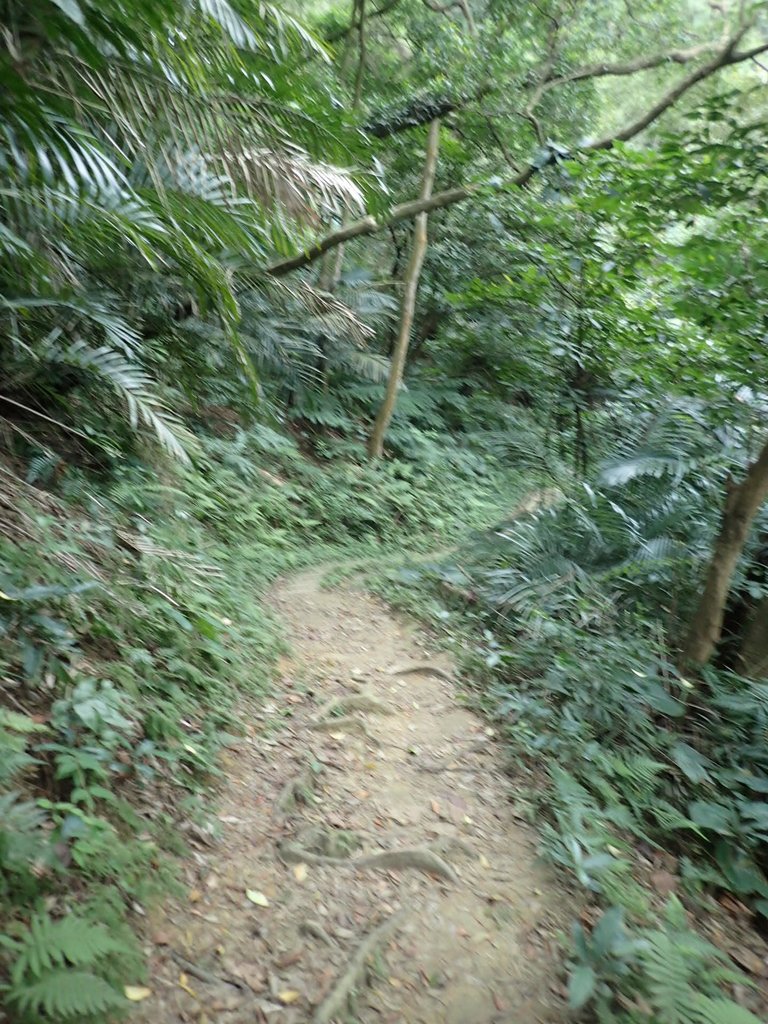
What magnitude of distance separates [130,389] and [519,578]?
3457 mm

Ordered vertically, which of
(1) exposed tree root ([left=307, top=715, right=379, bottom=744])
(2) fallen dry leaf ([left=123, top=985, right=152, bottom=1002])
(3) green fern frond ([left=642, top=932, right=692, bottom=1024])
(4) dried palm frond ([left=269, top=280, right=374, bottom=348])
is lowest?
(2) fallen dry leaf ([left=123, top=985, right=152, bottom=1002])

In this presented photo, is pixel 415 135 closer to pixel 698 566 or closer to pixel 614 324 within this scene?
pixel 614 324

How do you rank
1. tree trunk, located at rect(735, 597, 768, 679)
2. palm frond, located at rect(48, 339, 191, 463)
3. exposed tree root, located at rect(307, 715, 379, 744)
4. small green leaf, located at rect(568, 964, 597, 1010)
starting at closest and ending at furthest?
1. small green leaf, located at rect(568, 964, 597, 1010)
2. exposed tree root, located at rect(307, 715, 379, 744)
3. palm frond, located at rect(48, 339, 191, 463)
4. tree trunk, located at rect(735, 597, 768, 679)

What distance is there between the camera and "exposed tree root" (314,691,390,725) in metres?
4.21

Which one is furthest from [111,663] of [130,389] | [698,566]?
[698,566]

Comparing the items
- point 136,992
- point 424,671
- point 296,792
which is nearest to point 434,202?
point 424,671

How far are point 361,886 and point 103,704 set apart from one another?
1317 mm

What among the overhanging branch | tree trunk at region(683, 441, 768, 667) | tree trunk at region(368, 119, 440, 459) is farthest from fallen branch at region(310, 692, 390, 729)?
tree trunk at region(368, 119, 440, 459)

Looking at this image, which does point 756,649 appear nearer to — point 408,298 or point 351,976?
point 351,976

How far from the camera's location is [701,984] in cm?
264

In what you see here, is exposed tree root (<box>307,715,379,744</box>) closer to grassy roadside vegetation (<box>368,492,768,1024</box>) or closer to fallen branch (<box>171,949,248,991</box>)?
grassy roadside vegetation (<box>368,492,768,1024</box>)

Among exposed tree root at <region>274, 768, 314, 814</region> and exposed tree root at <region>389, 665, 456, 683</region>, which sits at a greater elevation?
exposed tree root at <region>389, 665, 456, 683</region>

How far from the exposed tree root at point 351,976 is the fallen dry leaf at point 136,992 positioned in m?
0.54

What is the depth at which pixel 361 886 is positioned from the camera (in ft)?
9.70
